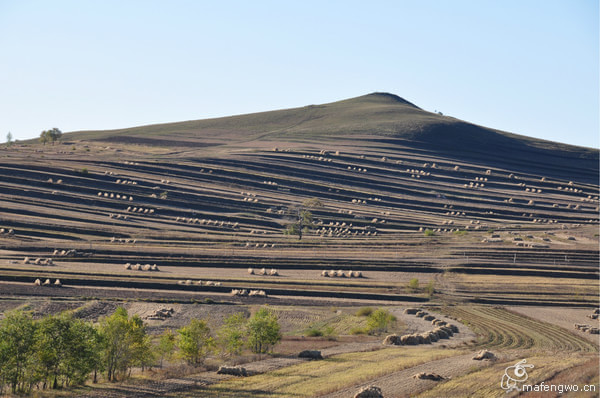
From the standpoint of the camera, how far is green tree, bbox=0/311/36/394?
130ft

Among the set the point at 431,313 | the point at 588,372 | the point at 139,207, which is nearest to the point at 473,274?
the point at 431,313

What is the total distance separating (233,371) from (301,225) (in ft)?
376

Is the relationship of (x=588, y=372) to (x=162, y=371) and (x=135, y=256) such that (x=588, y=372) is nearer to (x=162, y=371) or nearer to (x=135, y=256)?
(x=162, y=371)

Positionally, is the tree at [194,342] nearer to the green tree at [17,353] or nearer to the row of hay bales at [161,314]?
the green tree at [17,353]

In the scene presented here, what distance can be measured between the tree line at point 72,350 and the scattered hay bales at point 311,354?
7286mm

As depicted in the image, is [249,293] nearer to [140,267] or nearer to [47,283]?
[140,267]

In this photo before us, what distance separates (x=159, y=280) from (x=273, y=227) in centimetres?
7252

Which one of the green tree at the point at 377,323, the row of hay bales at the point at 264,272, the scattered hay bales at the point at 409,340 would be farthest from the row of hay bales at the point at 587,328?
the row of hay bales at the point at 264,272

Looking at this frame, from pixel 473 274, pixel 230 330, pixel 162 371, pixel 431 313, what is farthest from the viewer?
pixel 473 274

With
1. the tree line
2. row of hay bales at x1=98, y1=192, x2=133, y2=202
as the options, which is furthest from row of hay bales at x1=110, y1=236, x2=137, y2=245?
the tree line

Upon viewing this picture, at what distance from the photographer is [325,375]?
45.3 m

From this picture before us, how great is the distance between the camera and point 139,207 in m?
170

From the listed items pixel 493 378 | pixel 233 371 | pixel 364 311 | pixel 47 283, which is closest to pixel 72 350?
pixel 233 371

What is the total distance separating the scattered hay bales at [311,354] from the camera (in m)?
52.7
